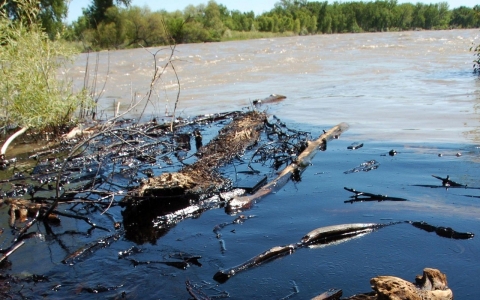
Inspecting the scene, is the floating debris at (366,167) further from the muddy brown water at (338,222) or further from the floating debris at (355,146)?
the floating debris at (355,146)

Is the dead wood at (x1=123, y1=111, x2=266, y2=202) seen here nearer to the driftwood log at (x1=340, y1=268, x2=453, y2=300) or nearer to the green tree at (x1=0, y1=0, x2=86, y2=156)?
the driftwood log at (x1=340, y1=268, x2=453, y2=300)

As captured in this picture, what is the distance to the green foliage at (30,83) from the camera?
8109 mm

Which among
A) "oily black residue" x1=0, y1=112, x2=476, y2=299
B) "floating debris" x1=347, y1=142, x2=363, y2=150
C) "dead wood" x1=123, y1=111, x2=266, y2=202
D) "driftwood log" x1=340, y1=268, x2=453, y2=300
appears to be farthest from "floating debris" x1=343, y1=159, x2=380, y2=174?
"driftwood log" x1=340, y1=268, x2=453, y2=300

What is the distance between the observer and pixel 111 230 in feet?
14.1

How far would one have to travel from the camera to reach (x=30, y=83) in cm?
817

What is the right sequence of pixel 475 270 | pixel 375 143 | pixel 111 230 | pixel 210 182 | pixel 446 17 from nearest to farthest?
pixel 475 270
pixel 111 230
pixel 210 182
pixel 375 143
pixel 446 17

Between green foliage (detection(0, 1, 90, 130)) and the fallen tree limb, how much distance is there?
14.5 ft

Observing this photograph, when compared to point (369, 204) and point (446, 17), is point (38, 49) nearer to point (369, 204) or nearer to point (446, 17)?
point (369, 204)

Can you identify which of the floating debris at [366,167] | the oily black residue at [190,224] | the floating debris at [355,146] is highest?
the floating debris at [355,146]

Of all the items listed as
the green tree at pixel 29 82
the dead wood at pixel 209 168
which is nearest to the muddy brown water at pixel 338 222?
the dead wood at pixel 209 168

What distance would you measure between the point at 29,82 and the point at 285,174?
16.8 ft

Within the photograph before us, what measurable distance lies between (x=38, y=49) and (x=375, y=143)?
5.95 m

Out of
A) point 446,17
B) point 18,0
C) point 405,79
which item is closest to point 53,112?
point 18,0

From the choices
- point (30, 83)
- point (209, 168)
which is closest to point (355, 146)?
point (209, 168)
